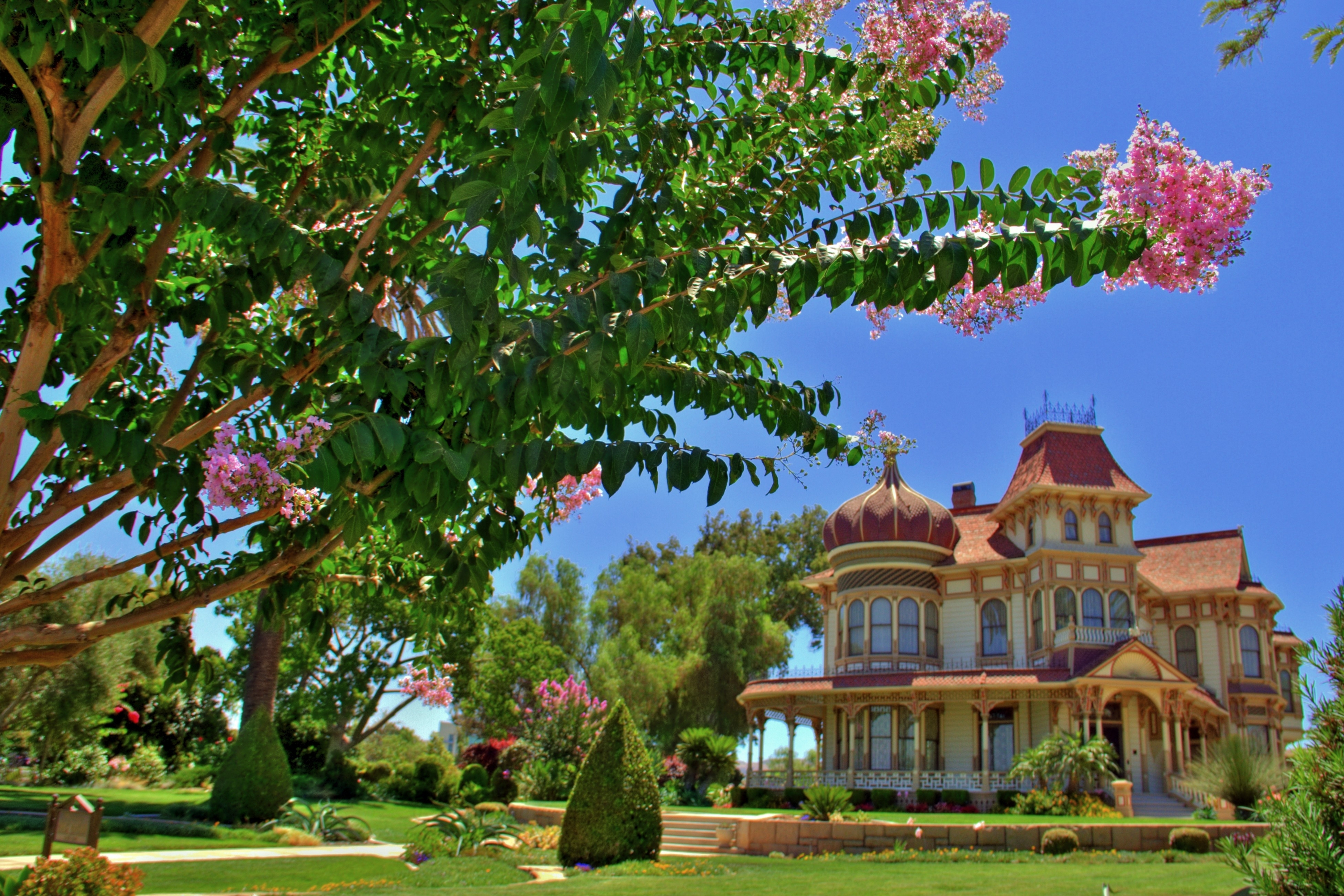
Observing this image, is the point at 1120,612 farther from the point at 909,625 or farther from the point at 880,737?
the point at 880,737

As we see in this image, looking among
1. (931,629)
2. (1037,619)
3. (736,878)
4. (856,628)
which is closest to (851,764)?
(856,628)

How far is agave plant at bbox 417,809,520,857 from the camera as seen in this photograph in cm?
1695

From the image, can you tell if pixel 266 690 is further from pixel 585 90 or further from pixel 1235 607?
pixel 1235 607

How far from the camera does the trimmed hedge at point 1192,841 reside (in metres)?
17.8

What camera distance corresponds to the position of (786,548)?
5138 cm

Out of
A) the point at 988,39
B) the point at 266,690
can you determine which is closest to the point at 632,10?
the point at 988,39

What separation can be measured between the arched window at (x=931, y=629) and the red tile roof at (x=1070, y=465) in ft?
13.9

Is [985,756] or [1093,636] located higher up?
[1093,636]

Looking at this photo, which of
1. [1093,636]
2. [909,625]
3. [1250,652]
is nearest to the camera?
[1093,636]

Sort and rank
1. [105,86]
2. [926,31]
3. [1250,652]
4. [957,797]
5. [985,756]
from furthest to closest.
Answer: [1250,652] < [985,756] < [957,797] < [926,31] < [105,86]

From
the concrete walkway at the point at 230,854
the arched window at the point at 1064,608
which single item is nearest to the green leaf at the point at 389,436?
the concrete walkway at the point at 230,854

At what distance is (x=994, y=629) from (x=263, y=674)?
852 inches

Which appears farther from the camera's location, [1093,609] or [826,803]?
[1093,609]

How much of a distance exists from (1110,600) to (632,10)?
101 feet
